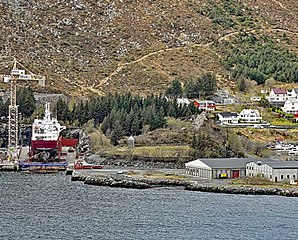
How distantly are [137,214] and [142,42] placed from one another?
8715cm

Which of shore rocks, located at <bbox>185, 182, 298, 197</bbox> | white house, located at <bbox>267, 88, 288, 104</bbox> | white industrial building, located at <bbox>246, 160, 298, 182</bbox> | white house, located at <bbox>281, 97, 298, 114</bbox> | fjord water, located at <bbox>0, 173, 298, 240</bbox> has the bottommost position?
A: fjord water, located at <bbox>0, 173, 298, 240</bbox>

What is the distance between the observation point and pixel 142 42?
166000 millimetres

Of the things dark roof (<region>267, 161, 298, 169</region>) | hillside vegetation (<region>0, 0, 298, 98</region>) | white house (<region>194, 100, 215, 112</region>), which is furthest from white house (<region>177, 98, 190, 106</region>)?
dark roof (<region>267, 161, 298, 169</region>)

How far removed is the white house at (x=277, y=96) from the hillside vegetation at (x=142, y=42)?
10.5 m

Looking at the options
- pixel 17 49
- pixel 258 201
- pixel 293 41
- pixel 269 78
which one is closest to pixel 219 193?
pixel 258 201

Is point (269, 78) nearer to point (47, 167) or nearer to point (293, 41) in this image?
point (293, 41)

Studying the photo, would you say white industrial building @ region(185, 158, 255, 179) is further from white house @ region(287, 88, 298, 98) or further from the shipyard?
white house @ region(287, 88, 298, 98)

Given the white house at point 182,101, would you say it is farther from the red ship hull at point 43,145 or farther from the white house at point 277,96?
the red ship hull at point 43,145

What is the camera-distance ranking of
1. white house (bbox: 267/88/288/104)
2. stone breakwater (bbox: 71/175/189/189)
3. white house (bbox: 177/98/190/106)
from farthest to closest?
1. white house (bbox: 267/88/288/104)
2. white house (bbox: 177/98/190/106)
3. stone breakwater (bbox: 71/175/189/189)

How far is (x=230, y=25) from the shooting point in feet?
587

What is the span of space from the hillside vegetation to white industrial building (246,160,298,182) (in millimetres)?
49763

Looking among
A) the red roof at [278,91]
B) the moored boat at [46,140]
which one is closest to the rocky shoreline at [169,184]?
the moored boat at [46,140]

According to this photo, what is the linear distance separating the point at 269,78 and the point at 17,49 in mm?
34595

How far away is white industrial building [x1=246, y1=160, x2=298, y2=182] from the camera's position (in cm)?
9662
